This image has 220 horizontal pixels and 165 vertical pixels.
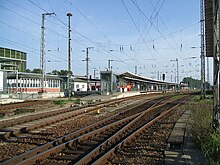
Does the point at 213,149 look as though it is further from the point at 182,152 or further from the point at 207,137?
the point at 182,152

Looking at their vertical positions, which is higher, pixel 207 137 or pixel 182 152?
pixel 207 137

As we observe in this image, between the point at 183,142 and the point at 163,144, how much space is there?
0.61 metres

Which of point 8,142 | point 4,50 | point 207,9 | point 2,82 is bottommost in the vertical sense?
point 8,142

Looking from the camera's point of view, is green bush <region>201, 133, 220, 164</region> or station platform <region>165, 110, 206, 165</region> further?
station platform <region>165, 110, 206, 165</region>

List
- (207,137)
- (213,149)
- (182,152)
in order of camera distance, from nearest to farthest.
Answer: (213,149), (207,137), (182,152)

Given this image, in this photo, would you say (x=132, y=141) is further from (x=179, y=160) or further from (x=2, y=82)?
(x=2, y=82)

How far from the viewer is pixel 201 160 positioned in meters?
5.91

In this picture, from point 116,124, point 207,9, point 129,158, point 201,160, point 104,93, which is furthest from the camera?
point 104,93

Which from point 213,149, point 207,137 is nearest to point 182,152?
point 207,137

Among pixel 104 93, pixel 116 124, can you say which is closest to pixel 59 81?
pixel 104 93

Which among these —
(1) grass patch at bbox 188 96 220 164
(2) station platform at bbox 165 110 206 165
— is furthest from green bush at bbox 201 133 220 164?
(2) station platform at bbox 165 110 206 165

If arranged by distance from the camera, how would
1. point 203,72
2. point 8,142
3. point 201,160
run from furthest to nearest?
point 203,72, point 8,142, point 201,160

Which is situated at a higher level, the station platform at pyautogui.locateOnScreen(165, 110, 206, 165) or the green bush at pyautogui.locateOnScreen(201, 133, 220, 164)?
the green bush at pyautogui.locateOnScreen(201, 133, 220, 164)

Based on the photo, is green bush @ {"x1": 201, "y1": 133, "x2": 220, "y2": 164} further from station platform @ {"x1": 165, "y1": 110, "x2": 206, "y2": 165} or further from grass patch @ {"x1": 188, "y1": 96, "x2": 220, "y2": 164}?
station platform @ {"x1": 165, "y1": 110, "x2": 206, "y2": 165}
